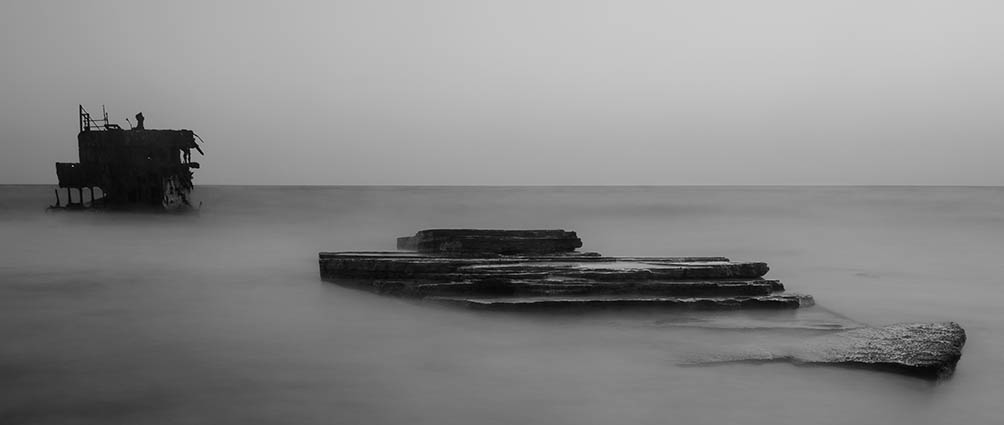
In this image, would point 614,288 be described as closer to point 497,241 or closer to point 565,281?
point 565,281

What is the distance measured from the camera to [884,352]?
668 cm

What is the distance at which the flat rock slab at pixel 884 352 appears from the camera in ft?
21.1

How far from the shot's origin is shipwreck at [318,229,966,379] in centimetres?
694

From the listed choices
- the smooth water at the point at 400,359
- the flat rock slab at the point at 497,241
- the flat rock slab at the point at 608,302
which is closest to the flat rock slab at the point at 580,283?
the flat rock slab at the point at 608,302

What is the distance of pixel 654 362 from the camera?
7.09 meters

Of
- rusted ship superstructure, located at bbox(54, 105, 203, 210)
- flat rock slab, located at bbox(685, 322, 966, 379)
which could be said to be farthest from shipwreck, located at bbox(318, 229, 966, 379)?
rusted ship superstructure, located at bbox(54, 105, 203, 210)

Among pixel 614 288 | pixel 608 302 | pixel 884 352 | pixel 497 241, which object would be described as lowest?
pixel 884 352

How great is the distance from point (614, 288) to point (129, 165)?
35777 mm

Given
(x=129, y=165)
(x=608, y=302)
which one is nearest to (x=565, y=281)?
(x=608, y=302)

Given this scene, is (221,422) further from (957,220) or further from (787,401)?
(957,220)

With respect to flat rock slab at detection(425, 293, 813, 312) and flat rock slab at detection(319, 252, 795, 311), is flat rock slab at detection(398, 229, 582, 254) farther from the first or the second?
flat rock slab at detection(425, 293, 813, 312)

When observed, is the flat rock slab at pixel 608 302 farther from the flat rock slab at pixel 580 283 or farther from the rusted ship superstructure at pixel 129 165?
the rusted ship superstructure at pixel 129 165

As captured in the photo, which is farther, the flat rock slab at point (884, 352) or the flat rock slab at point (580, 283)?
the flat rock slab at point (580, 283)

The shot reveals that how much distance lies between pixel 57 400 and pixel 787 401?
476cm
